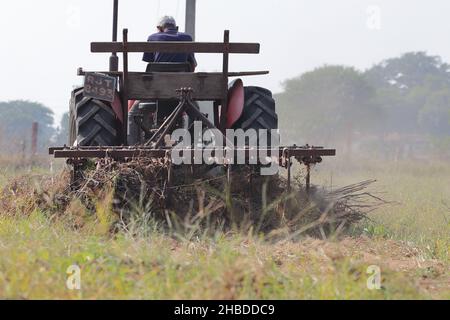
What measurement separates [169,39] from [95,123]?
1.07 meters

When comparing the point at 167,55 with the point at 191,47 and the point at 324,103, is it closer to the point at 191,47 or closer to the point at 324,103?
the point at 191,47

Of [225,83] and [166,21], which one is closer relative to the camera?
[225,83]

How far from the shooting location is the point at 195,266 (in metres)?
3.86

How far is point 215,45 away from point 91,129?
1.17 metres

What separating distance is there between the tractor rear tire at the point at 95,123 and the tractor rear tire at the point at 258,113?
1030 millimetres

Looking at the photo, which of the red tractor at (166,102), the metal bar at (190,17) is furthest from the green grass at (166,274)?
the metal bar at (190,17)

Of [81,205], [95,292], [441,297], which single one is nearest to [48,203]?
[81,205]

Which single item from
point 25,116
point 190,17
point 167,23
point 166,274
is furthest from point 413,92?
point 166,274

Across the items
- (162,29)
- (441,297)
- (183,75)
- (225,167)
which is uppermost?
(162,29)

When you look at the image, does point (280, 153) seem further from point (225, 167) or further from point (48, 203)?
point (48, 203)

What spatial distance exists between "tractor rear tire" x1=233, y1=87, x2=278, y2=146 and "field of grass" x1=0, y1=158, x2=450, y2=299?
1.46 metres

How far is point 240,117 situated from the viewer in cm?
679

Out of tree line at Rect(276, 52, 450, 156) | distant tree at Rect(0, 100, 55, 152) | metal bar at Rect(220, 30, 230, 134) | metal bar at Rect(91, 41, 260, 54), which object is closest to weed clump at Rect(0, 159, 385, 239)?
metal bar at Rect(220, 30, 230, 134)

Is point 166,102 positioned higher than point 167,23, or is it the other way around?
point 167,23
